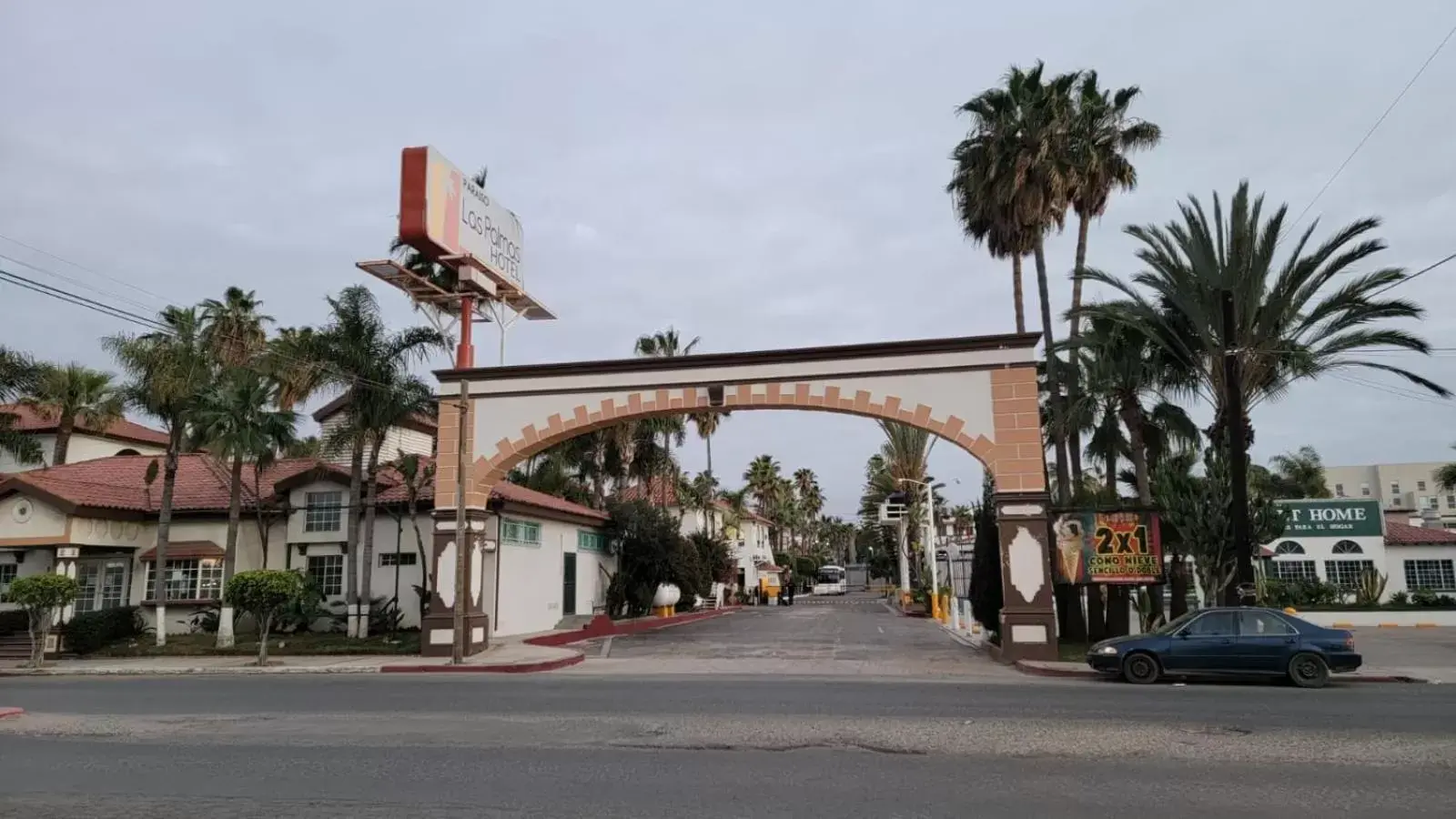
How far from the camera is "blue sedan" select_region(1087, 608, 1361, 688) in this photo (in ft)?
49.8

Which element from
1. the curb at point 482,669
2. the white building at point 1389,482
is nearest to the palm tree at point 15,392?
the curb at point 482,669

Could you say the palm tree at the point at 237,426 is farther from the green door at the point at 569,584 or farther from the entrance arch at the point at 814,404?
the green door at the point at 569,584

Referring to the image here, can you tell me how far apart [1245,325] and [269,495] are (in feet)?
89.1

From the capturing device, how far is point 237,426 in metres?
23.9

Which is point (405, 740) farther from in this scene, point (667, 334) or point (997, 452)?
point (667, 334)

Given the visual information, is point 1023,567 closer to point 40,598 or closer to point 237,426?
point 237,426

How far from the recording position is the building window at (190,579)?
93.1 feet

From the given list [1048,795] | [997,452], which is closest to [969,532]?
[997,452]

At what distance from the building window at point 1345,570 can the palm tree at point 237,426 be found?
1427 inches

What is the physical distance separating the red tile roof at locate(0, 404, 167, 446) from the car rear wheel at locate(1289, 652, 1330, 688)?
38.2m

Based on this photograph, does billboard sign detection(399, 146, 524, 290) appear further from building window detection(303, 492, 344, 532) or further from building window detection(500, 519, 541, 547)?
building window detection(303, 492, 344, 532)

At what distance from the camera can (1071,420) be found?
23922mm

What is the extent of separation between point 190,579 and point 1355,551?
132ft

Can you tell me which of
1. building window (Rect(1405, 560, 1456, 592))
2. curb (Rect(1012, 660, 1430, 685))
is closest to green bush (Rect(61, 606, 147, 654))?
curb (Rect(1012, 660, 1430, 685))
